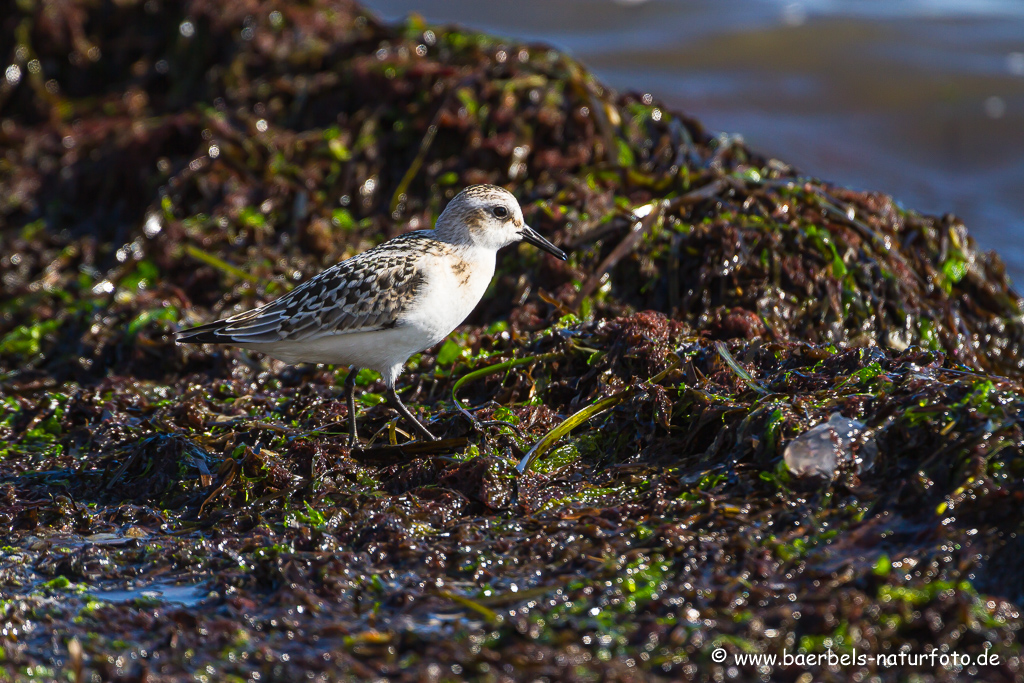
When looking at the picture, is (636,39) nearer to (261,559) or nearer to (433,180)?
(433,180)

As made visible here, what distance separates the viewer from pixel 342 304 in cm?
416

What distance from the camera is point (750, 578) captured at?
2.94 m

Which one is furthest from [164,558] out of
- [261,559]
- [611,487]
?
[611,487]

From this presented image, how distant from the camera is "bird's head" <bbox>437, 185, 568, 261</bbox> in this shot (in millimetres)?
4469

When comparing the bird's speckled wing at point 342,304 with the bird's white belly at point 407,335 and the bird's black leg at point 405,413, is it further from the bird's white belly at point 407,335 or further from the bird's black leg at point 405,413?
the bird's black leg at point 405,413

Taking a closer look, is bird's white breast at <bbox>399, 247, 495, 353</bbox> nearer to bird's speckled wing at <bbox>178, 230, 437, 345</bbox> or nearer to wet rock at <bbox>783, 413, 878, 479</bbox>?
bird's speckled wing at <bbox>178, 230, 437, 345</bbox>

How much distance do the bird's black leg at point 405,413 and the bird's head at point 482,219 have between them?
779 millimetres

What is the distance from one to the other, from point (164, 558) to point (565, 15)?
32.5 feet

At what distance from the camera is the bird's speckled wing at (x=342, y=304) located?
4086 millimetres

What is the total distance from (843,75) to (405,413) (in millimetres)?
7990

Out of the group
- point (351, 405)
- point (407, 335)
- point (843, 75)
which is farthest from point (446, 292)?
point (843, 75)

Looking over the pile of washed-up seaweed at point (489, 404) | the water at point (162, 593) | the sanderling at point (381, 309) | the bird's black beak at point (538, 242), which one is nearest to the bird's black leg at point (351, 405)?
the sanderling at point (381, 309)

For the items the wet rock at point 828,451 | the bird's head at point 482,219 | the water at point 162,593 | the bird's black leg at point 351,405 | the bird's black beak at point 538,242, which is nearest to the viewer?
the water at point 162,593

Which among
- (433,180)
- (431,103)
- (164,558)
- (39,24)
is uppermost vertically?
(39,24)
